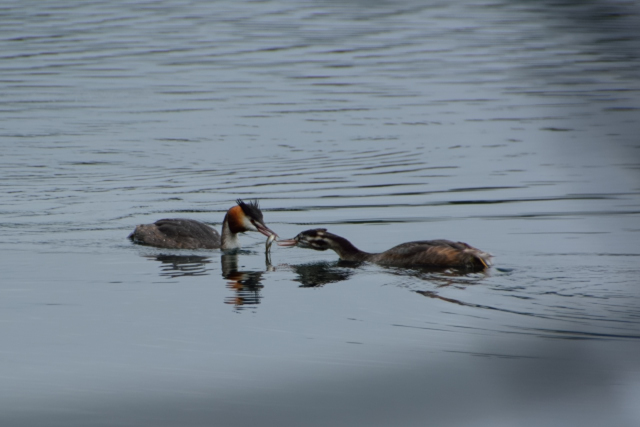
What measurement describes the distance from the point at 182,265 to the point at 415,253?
2478 millimetres

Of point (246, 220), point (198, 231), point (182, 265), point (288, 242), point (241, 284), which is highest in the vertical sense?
point (246, 220)

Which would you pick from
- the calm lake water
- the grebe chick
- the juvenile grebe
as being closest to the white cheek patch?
the juvenile grebe

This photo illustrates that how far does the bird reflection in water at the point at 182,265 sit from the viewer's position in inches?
419

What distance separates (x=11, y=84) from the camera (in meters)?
28.5

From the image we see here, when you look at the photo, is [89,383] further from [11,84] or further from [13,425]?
[11,84]

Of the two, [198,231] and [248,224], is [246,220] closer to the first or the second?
[248,224]

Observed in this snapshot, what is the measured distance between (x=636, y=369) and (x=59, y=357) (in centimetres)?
507

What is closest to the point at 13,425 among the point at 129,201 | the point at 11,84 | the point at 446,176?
the point at 129,201

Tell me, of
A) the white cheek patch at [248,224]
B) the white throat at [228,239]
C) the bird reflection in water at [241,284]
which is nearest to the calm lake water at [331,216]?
the bird reflection in water at [241,284]

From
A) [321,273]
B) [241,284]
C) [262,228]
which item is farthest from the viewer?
[262,228]

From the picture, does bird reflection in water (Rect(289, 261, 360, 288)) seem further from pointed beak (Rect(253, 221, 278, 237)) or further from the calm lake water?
pointed beak (Rect(253, 221, 278, 237))

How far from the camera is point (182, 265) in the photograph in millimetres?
11258

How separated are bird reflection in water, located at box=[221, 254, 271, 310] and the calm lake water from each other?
A: 0.04 m

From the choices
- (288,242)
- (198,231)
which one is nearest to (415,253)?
(288,242)
